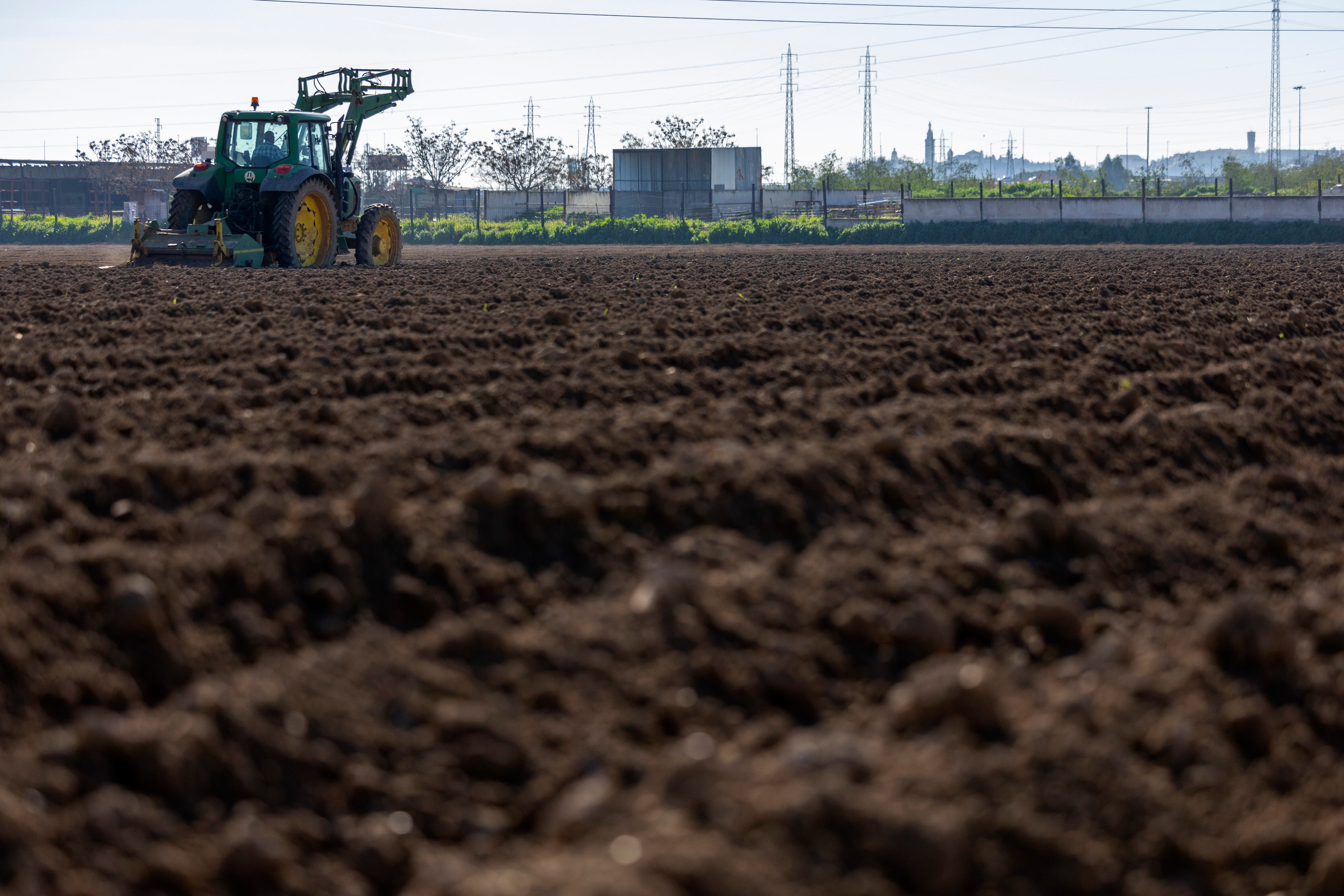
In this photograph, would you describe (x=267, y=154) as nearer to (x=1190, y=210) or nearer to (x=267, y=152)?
(x=267, y=152)

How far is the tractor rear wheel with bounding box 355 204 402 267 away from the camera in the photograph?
17625mm

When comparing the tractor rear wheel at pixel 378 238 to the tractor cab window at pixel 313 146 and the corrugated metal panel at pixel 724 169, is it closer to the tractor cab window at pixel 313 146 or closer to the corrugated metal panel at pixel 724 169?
the tractor cab window at pixel 313 146

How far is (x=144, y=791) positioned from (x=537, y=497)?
5.57 feet

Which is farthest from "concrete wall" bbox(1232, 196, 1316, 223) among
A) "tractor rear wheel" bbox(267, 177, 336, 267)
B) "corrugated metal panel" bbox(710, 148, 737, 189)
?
"tractor rear wheel" bbox(267, 177, 336, 267)

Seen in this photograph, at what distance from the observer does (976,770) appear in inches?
94.7

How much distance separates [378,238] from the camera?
18516 millimetres

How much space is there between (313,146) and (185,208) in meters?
1.82

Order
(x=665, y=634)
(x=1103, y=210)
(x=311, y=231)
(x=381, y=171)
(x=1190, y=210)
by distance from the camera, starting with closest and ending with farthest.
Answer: (x=665, y=634)
(x=311, y=231)
(x=1190, y=210)
(x=1103, y=210)
(x=381, y=171)

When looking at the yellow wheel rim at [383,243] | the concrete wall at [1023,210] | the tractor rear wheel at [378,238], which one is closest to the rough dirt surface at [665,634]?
the tractor rear wheel at [378,238]

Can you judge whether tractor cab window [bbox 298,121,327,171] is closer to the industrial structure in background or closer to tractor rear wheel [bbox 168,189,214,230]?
tractor rear wheel [bbox 168,189,214,230]

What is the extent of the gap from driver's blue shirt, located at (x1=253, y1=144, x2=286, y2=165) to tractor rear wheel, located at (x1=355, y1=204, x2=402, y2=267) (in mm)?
1523

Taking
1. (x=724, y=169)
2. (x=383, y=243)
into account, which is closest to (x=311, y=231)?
(x=383, y=243)

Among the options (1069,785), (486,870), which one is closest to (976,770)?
(1069,785)

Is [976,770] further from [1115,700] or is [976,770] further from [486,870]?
[486,870]
